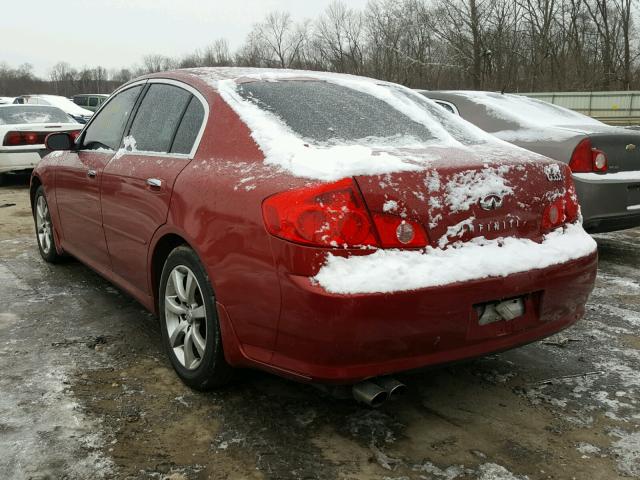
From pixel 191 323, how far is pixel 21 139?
8.57 meters

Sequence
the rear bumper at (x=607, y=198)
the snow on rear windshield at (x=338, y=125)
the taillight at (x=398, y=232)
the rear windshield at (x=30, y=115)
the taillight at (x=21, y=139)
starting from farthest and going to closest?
1. the rear windshield at (x=30, y=115)
2. the taillight at (x=21, y=139)
3. the rear bumper at (x=607, y=198)
4. the snow on rear windshield at (x=338, y=125)
5. the taillight at (x=398, y=232)

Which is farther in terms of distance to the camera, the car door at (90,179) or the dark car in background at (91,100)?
the dark car in background at (91,100)

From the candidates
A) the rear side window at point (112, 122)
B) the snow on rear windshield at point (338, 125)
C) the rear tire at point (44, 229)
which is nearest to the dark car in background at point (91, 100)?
the rear tire at point (44, 229)

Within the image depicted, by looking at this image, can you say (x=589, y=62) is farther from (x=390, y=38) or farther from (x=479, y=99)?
(x=479, y=99)

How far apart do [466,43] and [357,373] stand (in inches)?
1904

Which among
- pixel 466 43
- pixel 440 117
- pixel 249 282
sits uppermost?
pixel 466 43

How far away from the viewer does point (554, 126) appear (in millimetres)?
5516

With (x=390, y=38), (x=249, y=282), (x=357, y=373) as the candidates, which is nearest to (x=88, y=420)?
(x=249, y=282)

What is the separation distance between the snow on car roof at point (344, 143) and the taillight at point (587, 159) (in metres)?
1.96

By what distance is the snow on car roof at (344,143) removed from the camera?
2.39 meters

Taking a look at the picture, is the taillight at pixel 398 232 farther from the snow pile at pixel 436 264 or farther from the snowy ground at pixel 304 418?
the snowy ground at pixel 304 418

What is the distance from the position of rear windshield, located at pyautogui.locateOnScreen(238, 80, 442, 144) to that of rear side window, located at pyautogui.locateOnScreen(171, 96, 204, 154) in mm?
238

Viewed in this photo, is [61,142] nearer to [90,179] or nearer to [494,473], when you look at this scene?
[90,179]

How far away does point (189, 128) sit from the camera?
3.12 m
